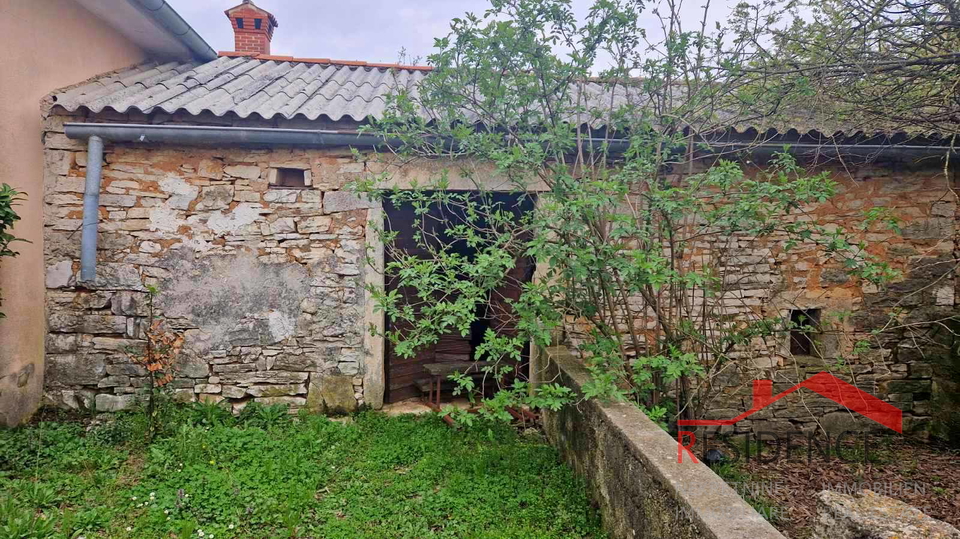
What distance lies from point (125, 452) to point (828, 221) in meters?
6.04

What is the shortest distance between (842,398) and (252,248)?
18.4 ft

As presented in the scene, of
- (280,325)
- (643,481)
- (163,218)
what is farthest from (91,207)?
(643,481)

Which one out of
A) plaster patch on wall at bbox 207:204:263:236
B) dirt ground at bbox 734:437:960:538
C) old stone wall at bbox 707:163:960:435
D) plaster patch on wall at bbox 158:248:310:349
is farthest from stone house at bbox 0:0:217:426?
old stone wall at bbox 707:163:960:435

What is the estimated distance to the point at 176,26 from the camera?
504 centimetres

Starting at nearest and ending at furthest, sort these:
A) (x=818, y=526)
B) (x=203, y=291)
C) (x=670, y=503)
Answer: (x=670, y=503), (x=818, y=526), (x=203, y=291)

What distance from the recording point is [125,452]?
353 centimetres

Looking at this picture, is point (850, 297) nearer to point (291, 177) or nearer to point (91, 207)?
point (291, 177)

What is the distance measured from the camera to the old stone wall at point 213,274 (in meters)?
4.01

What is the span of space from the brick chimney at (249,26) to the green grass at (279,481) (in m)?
5.57

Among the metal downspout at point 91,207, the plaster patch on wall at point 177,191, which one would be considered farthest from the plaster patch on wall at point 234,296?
the metal downspout at point 91,207

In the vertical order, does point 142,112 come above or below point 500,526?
above

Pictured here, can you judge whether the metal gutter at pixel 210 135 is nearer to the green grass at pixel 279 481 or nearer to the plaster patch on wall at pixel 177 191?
the plaster patch on wall at pixel 177 191

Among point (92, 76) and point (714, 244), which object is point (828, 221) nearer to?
point (714, 244)

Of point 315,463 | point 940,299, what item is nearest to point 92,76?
point 315,463
